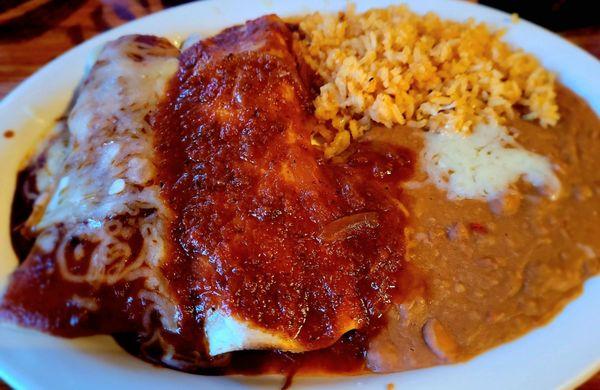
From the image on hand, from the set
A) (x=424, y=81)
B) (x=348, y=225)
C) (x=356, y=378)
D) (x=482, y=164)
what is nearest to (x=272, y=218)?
(x=348, y=225)

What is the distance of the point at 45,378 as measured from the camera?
1.38 m

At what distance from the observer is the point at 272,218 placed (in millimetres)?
1562

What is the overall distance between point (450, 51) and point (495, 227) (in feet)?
2.59

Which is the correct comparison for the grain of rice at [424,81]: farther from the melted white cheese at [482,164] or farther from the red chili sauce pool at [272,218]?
the red chili sauce pool at [272,218]

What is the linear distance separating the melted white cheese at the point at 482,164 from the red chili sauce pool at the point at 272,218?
0.13 metres

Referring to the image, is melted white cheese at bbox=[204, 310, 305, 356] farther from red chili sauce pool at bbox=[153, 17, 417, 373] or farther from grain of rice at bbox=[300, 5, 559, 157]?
grain of rice at bbox=[300, 5, 559, 157]

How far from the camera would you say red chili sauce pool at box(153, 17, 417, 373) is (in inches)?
58.5

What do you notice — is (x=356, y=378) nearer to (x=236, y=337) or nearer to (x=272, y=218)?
(x=236, y=337)

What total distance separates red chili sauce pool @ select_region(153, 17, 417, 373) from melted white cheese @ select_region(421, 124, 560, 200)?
0.13 metres

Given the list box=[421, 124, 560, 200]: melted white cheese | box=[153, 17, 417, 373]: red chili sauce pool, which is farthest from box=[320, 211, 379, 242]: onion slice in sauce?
box=[421, 124, 560, 200]: melted white cheese

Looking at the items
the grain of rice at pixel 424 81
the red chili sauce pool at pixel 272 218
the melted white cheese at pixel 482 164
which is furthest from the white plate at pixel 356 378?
the grain of rice at pixel 424 81

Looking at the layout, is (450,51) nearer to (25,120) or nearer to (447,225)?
(447,225)

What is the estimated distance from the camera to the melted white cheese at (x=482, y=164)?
1.75 meters

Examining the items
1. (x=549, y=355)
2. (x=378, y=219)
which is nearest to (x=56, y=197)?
(x=378, y=219)
